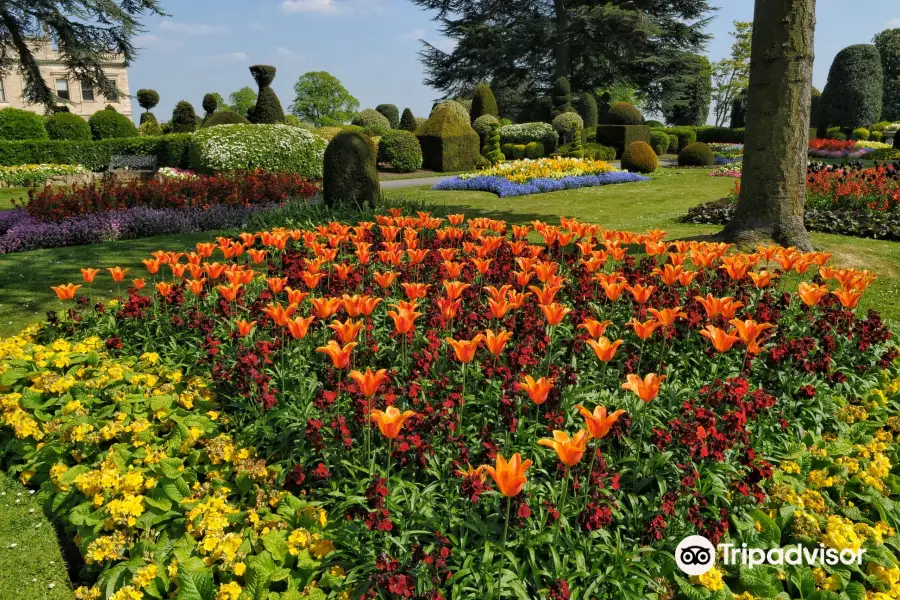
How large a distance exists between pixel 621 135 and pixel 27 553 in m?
32.4

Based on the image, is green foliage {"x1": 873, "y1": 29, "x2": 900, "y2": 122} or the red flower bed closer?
the red flower bed

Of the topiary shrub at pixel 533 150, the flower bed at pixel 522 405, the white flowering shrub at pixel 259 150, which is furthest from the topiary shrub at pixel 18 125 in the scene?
the flower bed at pixel 522 405

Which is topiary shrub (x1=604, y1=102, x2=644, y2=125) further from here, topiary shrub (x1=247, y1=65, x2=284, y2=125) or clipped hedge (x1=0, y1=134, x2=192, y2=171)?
clipped hedge (x1=0, y1=134, x2=192, y2=171)

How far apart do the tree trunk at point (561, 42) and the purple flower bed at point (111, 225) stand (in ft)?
103

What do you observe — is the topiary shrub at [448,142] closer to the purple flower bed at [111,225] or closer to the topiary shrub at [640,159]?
the topiary shrub at [640,159]

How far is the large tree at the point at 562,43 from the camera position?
3762 cm

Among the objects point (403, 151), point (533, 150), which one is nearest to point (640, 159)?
point (533, 150)

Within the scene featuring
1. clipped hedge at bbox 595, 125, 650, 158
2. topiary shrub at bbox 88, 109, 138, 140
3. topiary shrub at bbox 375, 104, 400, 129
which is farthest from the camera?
topiary shrub at bbox 375, 104, 400, 129

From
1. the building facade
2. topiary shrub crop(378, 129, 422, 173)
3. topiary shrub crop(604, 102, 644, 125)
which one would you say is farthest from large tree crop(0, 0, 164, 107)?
the building facade

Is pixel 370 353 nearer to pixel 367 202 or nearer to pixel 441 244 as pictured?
pixel 441 244

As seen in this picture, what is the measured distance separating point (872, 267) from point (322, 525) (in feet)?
28.1

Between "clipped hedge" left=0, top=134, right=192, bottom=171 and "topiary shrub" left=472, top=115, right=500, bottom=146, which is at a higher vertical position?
"topiary shrub" left=472, top=115, right=500, bottom=146

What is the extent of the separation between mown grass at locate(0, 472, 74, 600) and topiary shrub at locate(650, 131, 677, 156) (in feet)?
121

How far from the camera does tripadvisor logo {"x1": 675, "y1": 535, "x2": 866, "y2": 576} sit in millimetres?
2955
